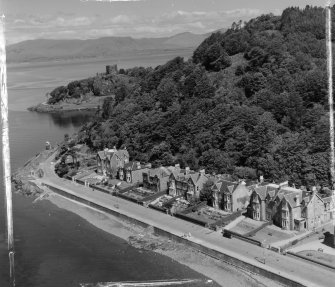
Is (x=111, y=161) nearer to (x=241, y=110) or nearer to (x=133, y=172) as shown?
(x=133, y=172)

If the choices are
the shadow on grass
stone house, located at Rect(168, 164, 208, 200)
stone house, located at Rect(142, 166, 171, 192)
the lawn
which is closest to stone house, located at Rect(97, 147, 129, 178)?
stone house, located at Rect(142, 166, 171, 192)

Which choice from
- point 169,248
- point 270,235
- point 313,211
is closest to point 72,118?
point 169,248

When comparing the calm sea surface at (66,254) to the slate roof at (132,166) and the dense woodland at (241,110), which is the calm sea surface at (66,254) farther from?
the dense woodland at (241,110)

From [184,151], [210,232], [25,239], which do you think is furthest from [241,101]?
[25,239]

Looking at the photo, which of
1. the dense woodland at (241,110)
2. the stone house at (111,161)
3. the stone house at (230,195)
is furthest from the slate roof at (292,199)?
the stone house at (111,161)

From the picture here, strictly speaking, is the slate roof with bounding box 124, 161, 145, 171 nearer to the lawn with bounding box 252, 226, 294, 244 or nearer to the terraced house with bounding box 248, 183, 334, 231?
the terraced house with bounding box 248, 183, 334, 231

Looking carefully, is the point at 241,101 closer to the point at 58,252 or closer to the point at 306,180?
the point at 306,180

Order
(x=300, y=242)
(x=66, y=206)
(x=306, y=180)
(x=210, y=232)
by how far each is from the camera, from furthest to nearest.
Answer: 1. (x=66, y=206)
2. (x=306, y=180)
3. (x=210, y=232)
4. (x=300, y=242)
